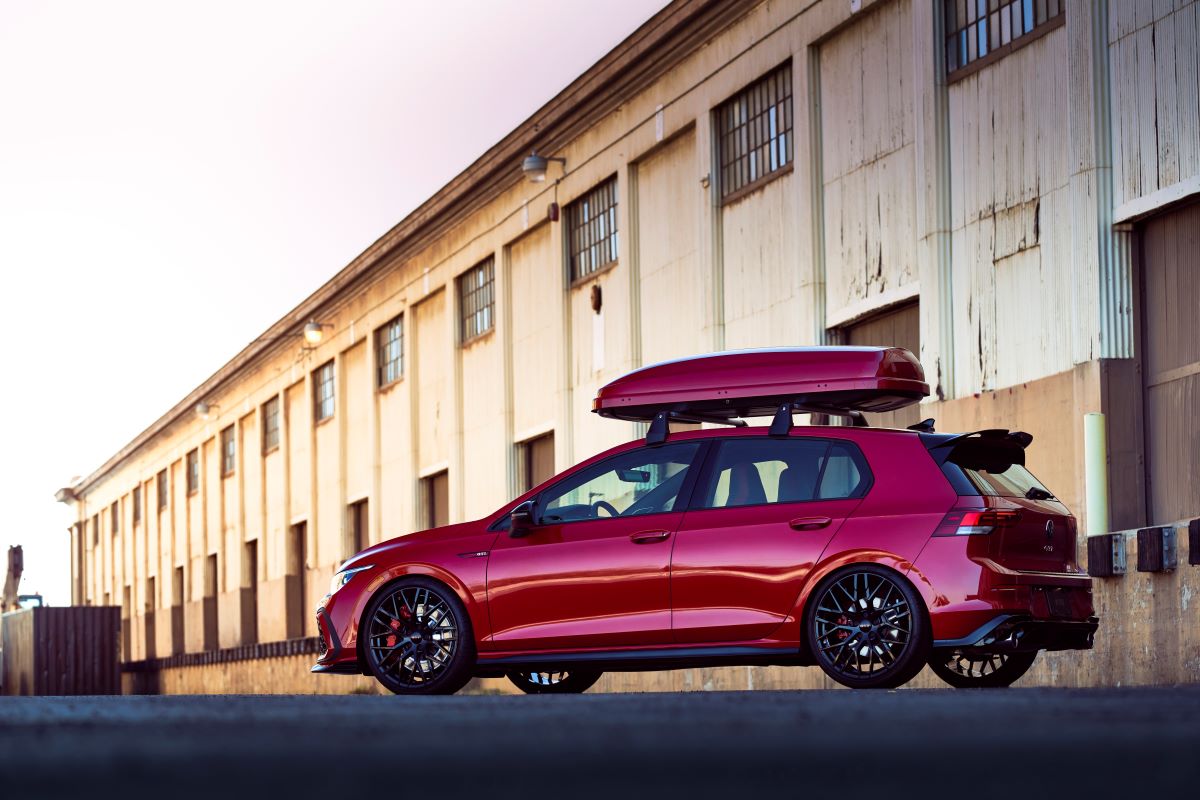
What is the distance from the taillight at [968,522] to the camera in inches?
379

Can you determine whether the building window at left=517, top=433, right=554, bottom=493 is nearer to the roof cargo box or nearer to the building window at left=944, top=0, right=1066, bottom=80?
the building window at left=944, top=0, right=1066, bottom=80

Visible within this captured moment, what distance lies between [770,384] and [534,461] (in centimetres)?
1886

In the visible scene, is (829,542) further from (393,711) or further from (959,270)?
(959,270)

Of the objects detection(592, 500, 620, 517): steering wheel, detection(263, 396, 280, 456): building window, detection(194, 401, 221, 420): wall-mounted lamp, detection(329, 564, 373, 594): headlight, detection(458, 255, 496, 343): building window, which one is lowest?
detection(329, 564, 373, 594): headlight

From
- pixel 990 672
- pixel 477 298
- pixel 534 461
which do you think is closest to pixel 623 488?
pixel 990 672

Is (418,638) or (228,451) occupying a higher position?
(228,451)

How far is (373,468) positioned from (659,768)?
1268 inches

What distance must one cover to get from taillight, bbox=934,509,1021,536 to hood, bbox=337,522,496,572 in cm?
273

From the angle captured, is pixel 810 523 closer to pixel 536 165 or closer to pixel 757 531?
pixel 757 531

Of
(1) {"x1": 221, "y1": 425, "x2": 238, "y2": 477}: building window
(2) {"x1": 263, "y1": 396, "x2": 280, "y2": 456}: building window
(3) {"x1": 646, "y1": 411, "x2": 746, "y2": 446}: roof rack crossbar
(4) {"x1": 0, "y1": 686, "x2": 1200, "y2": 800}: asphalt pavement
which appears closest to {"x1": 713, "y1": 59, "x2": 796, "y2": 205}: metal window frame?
(3) {"x1": 646, "y1": 411, "x2": 746, "y2": 446}: roof rack crossbar

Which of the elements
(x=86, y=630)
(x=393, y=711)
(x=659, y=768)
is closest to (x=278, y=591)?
(x=86, y=630)

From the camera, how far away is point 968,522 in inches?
380

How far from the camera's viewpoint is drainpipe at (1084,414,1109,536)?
1514cm

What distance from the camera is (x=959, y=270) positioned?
57.6ft
